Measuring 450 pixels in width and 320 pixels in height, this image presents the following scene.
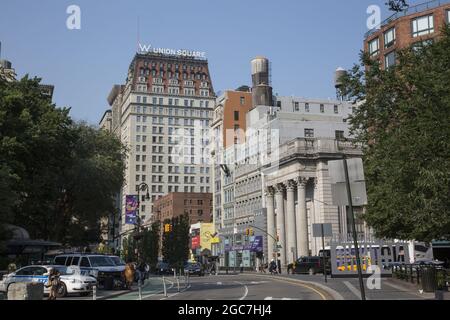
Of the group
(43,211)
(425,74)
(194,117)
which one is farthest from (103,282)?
(194,117)

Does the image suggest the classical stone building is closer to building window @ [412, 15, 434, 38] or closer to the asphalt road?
building window @ [412, 15, 434, 38]

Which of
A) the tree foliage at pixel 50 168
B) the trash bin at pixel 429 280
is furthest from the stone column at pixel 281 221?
the trash bin at pixel 429 280

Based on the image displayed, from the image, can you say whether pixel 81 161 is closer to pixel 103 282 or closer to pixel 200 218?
pixel 103 282

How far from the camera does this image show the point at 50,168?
42.8m

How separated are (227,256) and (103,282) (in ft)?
253

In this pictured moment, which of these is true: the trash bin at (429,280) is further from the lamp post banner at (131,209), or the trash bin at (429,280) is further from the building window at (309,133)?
the building window at (309,133)

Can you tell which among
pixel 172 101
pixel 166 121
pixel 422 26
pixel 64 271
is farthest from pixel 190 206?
pixel 64 271

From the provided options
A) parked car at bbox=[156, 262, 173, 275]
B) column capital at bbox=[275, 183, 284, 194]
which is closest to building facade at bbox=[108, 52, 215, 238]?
column capital at bbox=[275, 183, 284, 194]

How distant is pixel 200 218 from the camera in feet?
504

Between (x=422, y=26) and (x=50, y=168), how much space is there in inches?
1757

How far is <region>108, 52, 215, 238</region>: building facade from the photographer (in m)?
174

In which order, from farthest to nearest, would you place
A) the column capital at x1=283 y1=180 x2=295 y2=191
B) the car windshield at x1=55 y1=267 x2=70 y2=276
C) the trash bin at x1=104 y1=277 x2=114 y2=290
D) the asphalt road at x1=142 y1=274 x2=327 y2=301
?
the column capital at x1=283 y1=180 x2=295 y2=191 < the trash bin at x1=104 y1=277 x2=114 y2=290 < the car windshield at x1=55 y1=267 x2=70 y2=276 < the asphalt road at x1=142 y1=274 x2=327 y2=301

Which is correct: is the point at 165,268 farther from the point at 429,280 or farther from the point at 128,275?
the point at 429,280

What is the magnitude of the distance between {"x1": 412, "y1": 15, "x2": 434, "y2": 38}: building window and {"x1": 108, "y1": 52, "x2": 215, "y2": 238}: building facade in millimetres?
111138
